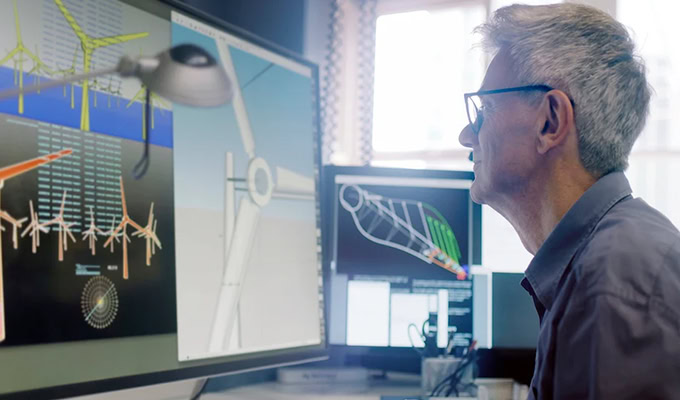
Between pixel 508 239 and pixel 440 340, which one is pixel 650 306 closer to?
pixel 440 340

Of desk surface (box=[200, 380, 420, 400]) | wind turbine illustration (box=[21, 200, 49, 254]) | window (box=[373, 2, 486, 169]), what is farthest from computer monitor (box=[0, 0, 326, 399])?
window (box=[373, 2, 486, 169])

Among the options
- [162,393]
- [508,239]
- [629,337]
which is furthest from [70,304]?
[508,239]

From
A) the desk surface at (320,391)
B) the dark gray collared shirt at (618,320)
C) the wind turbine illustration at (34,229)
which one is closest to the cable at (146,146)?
the wind turbine illustration at (34,229)

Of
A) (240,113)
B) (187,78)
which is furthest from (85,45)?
(187,78)

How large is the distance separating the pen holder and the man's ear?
1.94 feet

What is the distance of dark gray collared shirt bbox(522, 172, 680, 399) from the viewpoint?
2.42ft

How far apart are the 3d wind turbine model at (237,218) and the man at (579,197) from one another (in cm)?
38

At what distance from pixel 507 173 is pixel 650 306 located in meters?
0.42

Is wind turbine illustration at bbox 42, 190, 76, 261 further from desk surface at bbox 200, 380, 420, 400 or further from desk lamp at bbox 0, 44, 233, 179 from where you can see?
desk surface at bbox 200, 380, 420, 400

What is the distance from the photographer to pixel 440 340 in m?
1.59

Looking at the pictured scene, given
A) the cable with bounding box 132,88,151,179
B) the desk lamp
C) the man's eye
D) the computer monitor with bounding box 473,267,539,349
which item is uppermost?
the man's eye

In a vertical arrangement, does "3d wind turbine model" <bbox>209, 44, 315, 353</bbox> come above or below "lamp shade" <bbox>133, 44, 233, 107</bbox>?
below

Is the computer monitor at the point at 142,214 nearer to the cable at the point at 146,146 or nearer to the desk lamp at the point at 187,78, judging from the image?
the cable at the point at 146,146

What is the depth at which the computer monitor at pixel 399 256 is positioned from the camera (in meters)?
1.59
